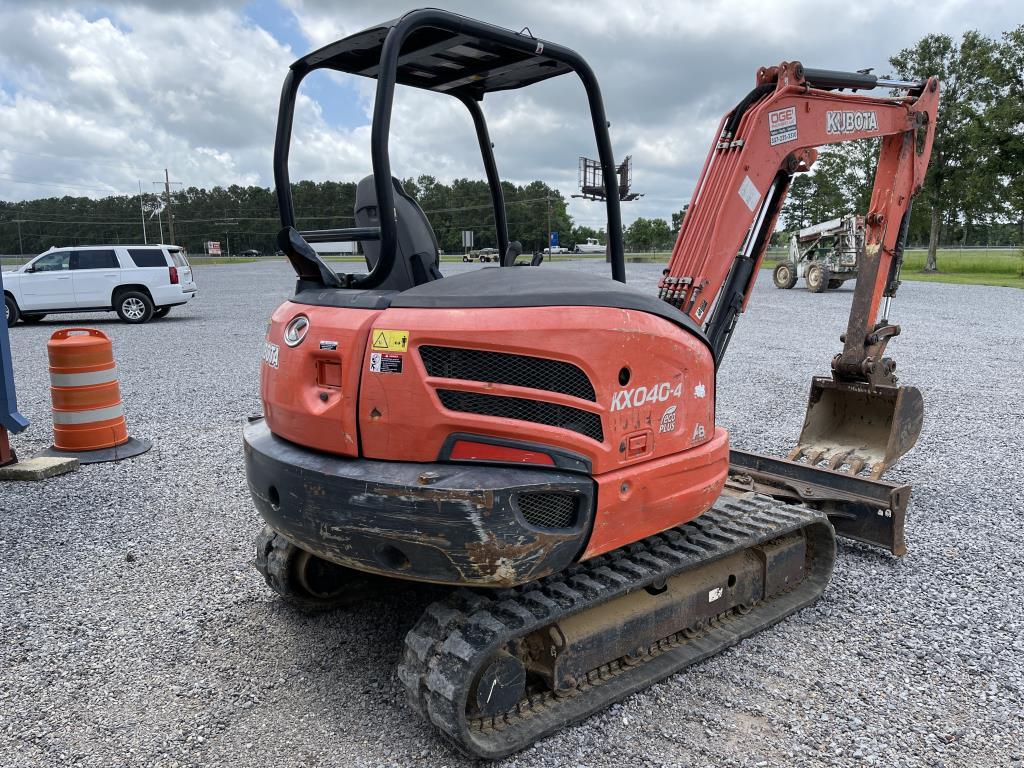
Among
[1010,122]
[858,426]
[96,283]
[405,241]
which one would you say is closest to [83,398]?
[405,241]

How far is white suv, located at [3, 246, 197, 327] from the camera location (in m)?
17.0

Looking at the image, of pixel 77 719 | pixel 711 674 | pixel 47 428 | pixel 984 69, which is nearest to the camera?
pixel 77 719

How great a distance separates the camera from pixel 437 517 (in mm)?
2701

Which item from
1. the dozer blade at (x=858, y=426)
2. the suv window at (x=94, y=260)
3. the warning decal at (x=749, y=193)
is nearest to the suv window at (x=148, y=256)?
the suv window at (x=94, y=260)

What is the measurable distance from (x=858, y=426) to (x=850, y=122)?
7.26 feet

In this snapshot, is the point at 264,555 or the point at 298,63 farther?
the point at 264,555

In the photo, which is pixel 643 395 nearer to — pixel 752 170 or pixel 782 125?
pixel 752 170

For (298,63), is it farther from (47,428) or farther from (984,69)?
(984,69)

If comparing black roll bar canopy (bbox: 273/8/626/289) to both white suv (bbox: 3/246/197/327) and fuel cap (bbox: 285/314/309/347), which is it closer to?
fuel cap (bbox: 285/314/309/347)

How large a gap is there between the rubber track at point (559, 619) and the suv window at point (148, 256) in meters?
16.9

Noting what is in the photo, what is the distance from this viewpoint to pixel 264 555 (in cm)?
402

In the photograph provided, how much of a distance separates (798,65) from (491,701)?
13.3 feet

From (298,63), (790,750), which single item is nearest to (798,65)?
(298,63)

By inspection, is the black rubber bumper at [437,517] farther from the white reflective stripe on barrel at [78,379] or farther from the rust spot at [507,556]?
the white reflective stripe on barrel at [78,379]
